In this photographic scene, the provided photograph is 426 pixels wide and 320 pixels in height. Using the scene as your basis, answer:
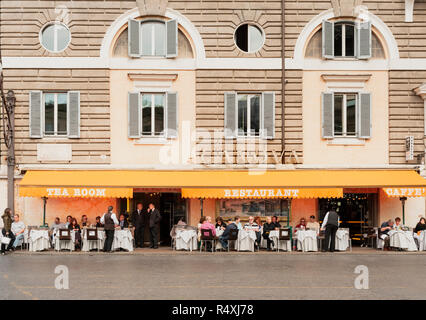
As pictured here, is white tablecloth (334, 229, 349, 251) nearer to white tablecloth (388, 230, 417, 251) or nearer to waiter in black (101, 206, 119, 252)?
white tablecloth (388, 230, 417, 251)

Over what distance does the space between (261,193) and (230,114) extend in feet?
11.0

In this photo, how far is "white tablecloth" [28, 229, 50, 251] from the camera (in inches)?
821

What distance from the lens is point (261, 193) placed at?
21.2 metres

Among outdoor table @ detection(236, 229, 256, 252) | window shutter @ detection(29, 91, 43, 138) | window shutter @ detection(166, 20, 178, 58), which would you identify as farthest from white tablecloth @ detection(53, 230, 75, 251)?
window shutter @ detection(166, 20, 178, 58)

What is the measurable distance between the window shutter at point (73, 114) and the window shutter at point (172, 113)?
3317mm

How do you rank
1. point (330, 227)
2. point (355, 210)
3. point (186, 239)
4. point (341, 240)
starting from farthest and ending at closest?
point (355, 210) → point (341, 240) → point (186, 239) → point (330, 227)

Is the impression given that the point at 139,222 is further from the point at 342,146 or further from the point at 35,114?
the point at 342,146

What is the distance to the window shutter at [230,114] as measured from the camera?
22547 millimetres

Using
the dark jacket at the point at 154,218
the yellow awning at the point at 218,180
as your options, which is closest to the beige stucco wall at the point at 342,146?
the yellow awning at the point at 218,180

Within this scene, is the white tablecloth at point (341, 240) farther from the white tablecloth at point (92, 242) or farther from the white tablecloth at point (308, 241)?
the white tablecloth at point (92, 242)

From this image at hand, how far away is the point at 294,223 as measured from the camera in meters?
23.0

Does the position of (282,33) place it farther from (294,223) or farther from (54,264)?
(54,264)

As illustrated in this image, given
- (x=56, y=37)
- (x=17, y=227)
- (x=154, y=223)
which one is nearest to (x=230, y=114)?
(x=154, y=223)

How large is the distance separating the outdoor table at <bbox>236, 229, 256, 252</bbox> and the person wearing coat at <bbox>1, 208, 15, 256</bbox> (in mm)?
7737
